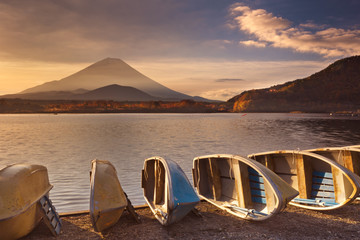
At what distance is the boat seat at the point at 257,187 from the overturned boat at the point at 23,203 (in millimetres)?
5362

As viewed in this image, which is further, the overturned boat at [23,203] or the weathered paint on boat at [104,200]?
the weathered paint on boat at [104,200]

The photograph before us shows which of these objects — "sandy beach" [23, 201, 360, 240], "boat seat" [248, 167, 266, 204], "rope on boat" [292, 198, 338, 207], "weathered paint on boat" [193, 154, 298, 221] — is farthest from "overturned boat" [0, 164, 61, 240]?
"rope on boat" [292, 198, 338, 207]

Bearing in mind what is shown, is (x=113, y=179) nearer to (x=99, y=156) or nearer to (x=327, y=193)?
(x=327, y=193)

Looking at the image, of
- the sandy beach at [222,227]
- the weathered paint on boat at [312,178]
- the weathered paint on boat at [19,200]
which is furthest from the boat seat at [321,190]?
the weathered paint on boat at [19,200]

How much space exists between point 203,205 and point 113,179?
3.35 m

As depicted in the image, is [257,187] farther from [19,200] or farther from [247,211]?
[19,200]

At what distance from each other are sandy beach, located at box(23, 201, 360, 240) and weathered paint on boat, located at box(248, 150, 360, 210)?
0.38m

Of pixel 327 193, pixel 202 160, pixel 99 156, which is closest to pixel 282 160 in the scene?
pixel 327 193

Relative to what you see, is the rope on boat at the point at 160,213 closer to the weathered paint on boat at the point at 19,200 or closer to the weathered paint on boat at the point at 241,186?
the weathered paint on boat at the point at 241,186

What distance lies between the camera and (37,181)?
7.72 meters

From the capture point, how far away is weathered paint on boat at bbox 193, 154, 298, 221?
7648 millimetres

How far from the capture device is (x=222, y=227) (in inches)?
313

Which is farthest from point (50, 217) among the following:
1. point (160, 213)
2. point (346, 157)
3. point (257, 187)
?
point (346, 157)

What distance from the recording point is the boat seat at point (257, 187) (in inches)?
345
